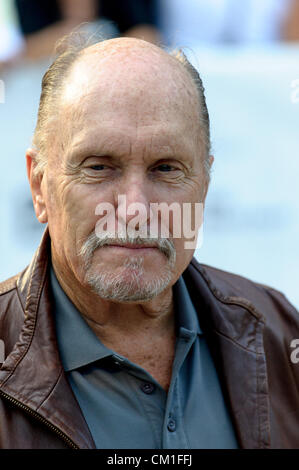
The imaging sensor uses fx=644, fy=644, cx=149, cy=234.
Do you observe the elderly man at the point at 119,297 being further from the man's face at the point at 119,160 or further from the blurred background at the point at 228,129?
the blurred background at the point at 228,129

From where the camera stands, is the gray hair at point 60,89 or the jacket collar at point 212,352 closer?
the jacket collar at point 212,352

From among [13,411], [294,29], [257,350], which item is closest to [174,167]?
[257,350]

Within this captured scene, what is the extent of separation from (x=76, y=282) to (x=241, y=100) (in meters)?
2.12

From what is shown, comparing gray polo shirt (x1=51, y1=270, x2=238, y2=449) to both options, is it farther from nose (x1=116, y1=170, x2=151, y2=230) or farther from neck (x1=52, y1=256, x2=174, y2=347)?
nose (x1=116, y1=170, x2=151, y2=230)

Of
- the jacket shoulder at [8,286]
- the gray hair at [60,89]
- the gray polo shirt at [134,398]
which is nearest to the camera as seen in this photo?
the gray polo shirt at [134,398]

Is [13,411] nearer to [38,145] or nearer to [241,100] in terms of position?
[38,145]

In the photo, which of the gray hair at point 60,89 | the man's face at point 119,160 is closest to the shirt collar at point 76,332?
the man's face at point 119,160

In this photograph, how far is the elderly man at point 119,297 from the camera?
1675 millimetres

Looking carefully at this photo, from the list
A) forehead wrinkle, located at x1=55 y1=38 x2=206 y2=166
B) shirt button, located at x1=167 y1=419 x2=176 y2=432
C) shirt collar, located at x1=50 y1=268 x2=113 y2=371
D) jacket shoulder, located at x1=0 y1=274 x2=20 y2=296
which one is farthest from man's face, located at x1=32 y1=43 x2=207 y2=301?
shirt button, located at x1=167 y1=419 x2=176 y2=432

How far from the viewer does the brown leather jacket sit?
1.62 m

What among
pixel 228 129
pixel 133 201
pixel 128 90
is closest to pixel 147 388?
pixel 133 201

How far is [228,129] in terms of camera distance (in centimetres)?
359

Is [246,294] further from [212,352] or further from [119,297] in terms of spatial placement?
[119,297]

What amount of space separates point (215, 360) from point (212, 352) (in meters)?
0.03
